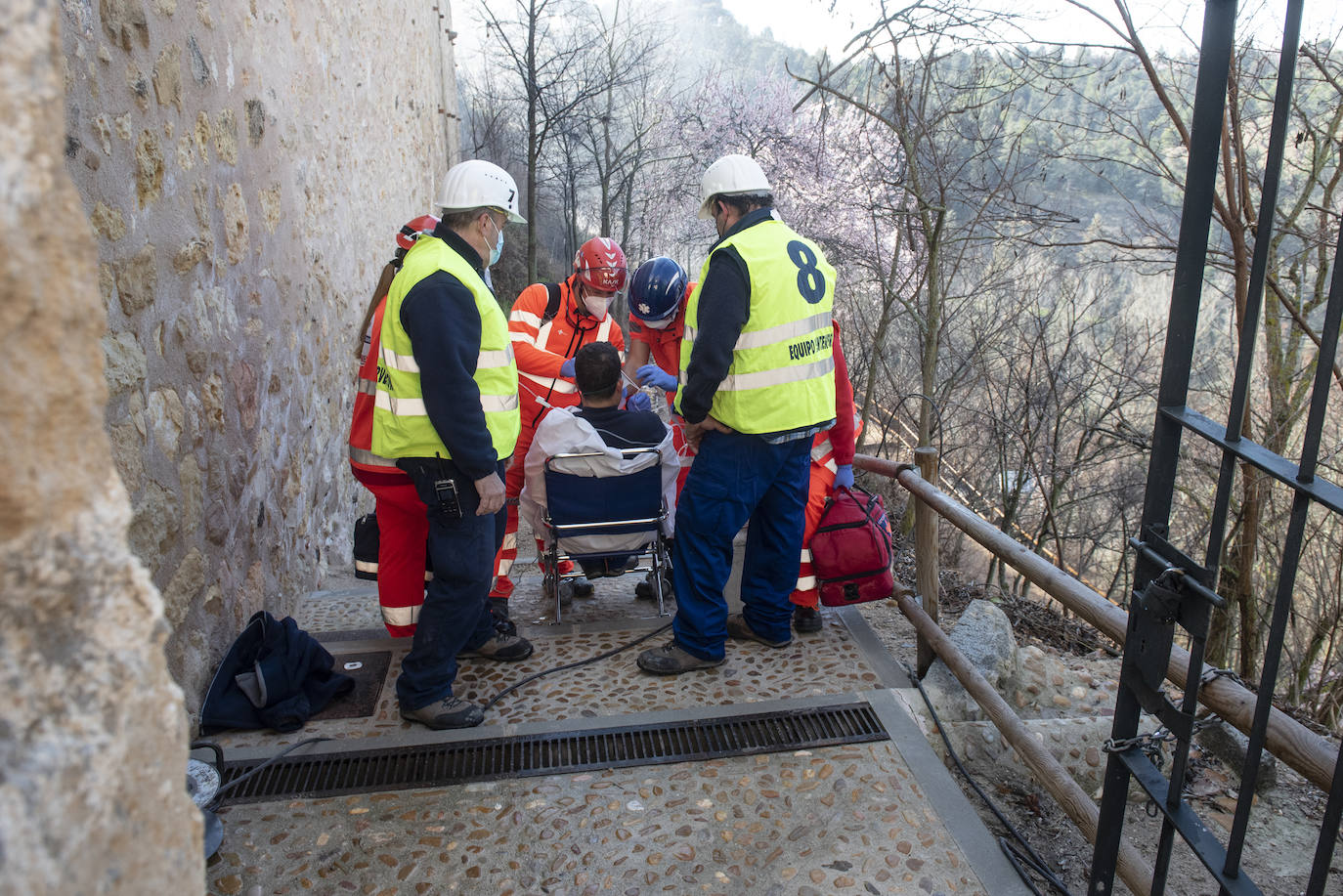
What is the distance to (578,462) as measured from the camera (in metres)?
3.79

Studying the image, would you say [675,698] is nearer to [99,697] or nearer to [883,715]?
[883,715]

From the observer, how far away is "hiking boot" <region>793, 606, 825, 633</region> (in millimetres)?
3955

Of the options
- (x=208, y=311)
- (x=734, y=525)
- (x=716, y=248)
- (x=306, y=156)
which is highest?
(x=306, y=156)

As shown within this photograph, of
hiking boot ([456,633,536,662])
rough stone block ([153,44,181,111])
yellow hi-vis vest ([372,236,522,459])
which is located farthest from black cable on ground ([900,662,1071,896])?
rough stone block ([153,44,181,111])

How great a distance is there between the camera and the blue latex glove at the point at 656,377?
14.1 ft

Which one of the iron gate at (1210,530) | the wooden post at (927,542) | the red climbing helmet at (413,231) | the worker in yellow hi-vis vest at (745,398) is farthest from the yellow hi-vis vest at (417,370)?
the iron gate at (1210,530)

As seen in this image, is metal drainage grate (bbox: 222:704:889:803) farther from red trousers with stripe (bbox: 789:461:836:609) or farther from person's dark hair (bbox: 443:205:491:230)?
person's dark hair (bbox: 443:205:491:230)

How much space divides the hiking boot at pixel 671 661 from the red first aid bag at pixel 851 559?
62 centimetres

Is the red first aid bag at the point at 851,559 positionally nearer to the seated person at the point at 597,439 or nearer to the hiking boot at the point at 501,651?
the seated person at the point at 597,439

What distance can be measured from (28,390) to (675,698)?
9.24ft

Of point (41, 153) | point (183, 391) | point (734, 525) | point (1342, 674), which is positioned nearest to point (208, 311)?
point (183, 391)

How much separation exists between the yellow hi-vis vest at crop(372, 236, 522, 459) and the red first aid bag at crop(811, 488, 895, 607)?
1.61 metres

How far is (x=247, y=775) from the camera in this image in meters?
2.72

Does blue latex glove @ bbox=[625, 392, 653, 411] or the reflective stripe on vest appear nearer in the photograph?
the reflective stripe on vest
